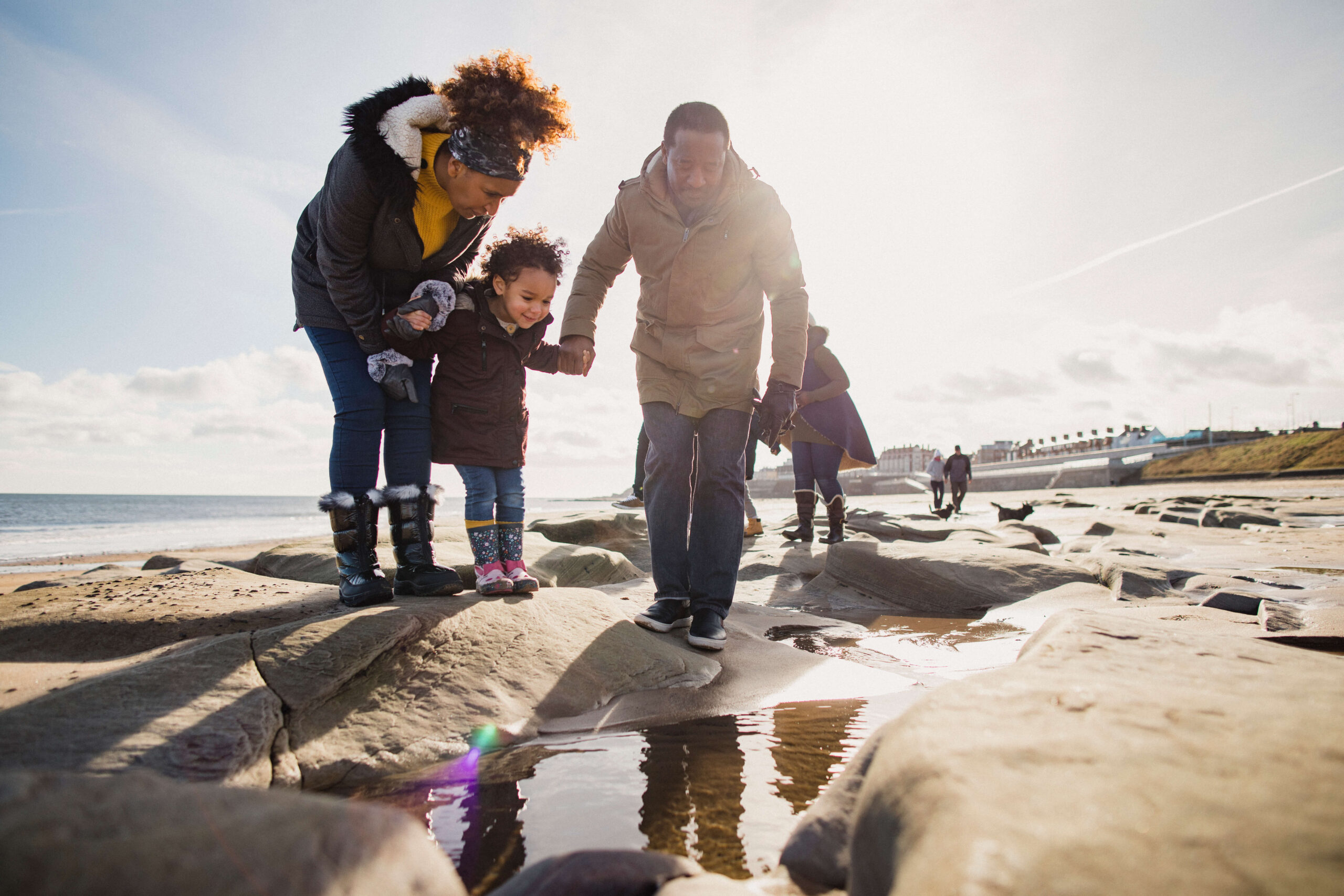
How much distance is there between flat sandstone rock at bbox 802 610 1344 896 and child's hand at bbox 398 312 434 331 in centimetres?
211

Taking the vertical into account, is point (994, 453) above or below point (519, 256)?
above

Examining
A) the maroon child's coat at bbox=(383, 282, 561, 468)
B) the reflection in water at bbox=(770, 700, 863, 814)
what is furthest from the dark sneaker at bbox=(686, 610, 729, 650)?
the maroon child's coat at bbox=(383, 282, 561, 468)

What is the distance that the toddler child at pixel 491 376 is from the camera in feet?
8.51

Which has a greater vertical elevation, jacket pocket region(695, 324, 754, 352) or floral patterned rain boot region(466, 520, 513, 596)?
jacket pocket region(695, 324, 754, 352)

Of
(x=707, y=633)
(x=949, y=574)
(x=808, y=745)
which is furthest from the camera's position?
(x=949, y=574)

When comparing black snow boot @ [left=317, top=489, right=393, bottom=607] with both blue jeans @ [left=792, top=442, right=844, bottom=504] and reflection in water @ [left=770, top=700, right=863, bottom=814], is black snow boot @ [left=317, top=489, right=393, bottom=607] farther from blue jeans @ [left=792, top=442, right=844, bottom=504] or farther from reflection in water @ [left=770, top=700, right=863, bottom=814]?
blue jeans @ [left=792, top=442, right=844, bottom=504]

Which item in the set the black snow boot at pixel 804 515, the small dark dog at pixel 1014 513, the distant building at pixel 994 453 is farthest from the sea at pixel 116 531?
the distant building at pixel 994 453

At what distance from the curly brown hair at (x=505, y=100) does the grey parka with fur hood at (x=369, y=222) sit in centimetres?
9

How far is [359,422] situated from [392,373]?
0.73 ft

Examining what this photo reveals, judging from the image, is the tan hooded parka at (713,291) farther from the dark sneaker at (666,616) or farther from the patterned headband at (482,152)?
the dark sneaker at (666,616)

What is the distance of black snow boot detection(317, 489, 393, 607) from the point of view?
7.63 ft

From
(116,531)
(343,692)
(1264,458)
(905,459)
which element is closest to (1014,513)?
(343,692)

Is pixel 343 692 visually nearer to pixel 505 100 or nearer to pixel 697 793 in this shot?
pixel 697 793

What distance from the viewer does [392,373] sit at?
7.90 feet
